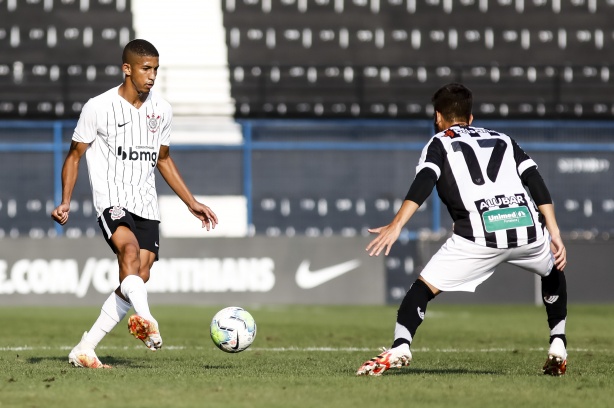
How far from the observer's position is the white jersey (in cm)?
634

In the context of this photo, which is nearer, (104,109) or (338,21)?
(104,109)

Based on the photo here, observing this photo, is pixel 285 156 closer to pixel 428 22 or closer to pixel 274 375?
pixel 428 22

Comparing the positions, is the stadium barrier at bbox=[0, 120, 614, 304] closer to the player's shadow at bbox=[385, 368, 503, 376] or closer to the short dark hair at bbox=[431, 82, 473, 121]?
the player's shadow at bbox=[385, 368, 503, 376]

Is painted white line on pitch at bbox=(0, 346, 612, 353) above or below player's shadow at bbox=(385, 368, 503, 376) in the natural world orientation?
below

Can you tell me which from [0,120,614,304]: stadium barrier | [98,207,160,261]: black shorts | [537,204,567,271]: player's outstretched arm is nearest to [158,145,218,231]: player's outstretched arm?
[98,207,160,261]: black shorts

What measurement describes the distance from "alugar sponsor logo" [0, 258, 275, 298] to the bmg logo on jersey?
8423 millimetres

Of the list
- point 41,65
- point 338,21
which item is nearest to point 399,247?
point 338,21

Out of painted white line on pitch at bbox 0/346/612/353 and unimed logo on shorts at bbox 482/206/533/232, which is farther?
painted white line on pitch at bbox 0/346/612/353

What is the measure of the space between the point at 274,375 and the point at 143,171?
1.47 metres

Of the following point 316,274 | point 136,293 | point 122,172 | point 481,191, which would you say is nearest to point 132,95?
point 122,172

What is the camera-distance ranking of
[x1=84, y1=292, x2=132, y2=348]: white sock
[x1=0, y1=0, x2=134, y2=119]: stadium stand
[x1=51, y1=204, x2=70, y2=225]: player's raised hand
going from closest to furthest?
[x1=51, y1=204, x2=70, y2=225]: player's raised hand, [x1=84, y1=292, x2=132, y2=348]: white sock, [x1=0, y1=0, x2=134, y2=119]: stadium stand

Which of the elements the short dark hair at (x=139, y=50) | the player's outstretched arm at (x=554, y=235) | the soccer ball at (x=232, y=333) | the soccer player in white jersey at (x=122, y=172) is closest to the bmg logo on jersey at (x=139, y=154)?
the soccer player in white jersey at (x=122, y=172)

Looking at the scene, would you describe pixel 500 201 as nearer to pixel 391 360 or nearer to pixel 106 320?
pixel 391 360

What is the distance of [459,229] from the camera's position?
571 cm
